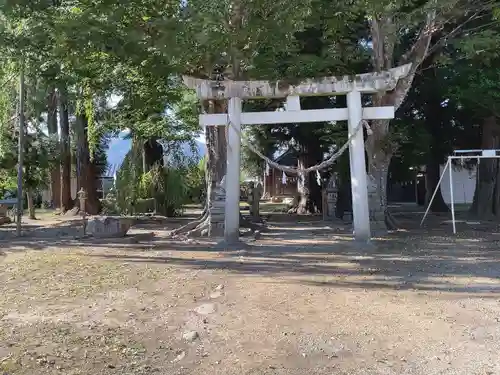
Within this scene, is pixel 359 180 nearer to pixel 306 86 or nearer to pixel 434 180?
pixel 306 86

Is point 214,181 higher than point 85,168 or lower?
lower

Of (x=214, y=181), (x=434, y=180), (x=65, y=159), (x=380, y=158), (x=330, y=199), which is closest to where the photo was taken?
(x=214, y=181)

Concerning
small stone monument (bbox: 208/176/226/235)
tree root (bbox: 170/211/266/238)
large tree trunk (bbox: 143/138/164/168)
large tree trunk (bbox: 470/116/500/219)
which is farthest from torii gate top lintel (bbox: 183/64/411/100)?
large tree trunk (bbox: 143/138/164/168)

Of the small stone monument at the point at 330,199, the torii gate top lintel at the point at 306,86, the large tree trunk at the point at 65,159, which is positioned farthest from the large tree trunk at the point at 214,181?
the large tree trunk at the point at 65,159

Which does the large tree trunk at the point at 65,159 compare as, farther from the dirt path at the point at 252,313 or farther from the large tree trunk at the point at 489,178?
the large tree trunk at the point at 489,178

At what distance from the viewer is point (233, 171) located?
37.5ft

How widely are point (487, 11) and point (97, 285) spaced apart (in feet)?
40.6

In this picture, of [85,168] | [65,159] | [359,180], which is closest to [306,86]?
[359,180]

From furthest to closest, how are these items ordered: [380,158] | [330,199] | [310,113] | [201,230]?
[330,199]
[380,158]
[201,230]
[310,113]

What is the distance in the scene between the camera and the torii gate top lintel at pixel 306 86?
11062 mm

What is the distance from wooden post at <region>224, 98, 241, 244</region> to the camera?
37.4ft

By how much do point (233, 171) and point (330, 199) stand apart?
8.30 meters

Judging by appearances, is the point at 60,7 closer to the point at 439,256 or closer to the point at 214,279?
the point at 214,279

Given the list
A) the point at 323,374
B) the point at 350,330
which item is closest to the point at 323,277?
the point at 350,330
